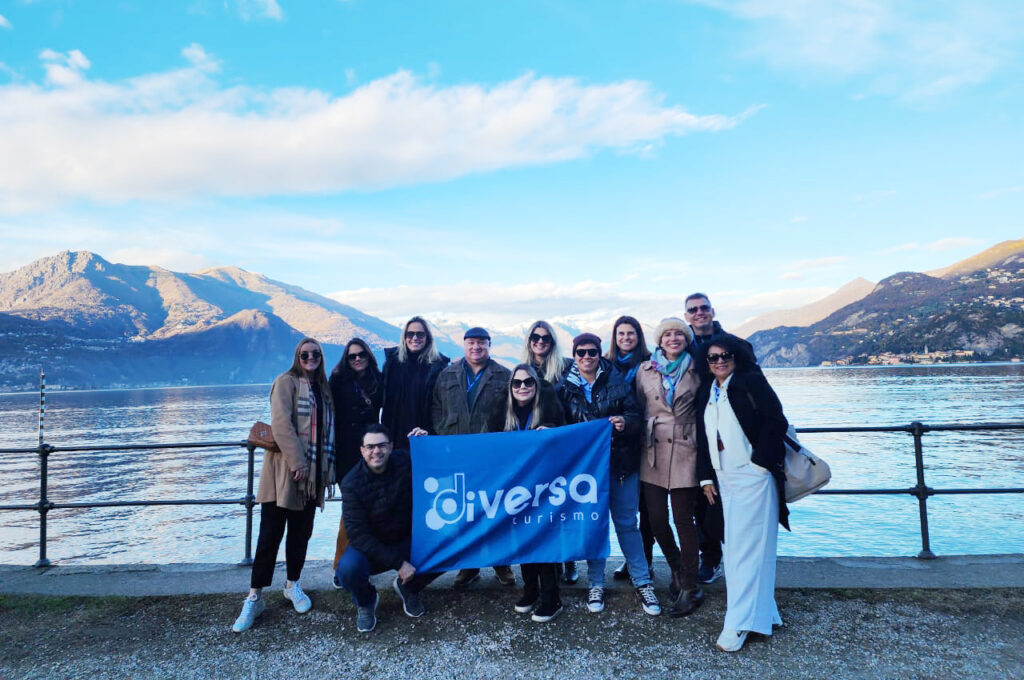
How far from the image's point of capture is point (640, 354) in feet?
16.0

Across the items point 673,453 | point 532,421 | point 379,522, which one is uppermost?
point 532,421

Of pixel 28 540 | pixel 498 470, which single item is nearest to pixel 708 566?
pixel 498 470

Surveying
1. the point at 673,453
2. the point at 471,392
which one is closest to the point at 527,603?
the point at 673,453

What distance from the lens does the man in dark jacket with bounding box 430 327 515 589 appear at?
4.97 meters

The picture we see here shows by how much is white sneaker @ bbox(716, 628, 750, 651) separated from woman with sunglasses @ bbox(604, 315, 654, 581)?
39.0 inches

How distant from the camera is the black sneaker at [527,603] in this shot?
4.37 m

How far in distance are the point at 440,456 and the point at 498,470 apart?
0.48 meters

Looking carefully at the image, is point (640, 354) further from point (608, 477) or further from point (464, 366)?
point (464, 366)

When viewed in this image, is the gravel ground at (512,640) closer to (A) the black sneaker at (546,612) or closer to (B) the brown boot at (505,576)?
(A) the black sneaker at (546,612)

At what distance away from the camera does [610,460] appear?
4598 mm

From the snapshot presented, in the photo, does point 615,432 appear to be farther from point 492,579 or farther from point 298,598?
point 298,598

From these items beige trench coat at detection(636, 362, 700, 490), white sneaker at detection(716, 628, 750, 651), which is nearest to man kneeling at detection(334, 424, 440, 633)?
beige trench coat at detection(636, 362, 700, 490)

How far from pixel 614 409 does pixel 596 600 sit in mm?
1401

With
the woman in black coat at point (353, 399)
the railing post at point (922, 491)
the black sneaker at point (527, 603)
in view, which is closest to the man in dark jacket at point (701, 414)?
the black sneaker at point (527, 603)
